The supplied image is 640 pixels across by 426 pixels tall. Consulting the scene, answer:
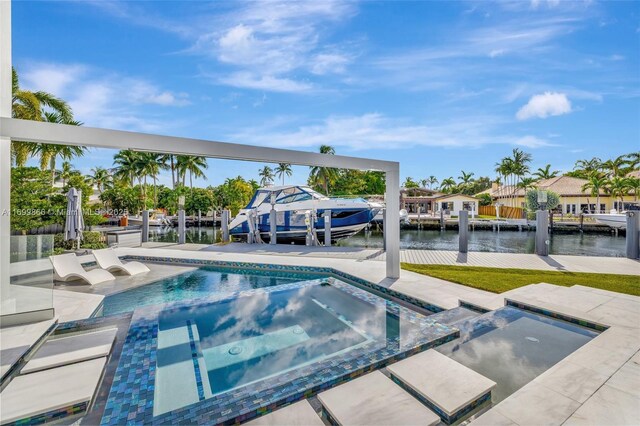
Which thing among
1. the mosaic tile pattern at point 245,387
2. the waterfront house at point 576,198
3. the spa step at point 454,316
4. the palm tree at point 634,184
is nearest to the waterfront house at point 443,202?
the waterfront house at point 576,198

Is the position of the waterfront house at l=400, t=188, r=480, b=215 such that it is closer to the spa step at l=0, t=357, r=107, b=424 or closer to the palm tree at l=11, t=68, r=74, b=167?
the palm tree at l=11, t=68, r=74, b=167

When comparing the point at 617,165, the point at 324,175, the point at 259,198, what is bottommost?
the point at 259,198

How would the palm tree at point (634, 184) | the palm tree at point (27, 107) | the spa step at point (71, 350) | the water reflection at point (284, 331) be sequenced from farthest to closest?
the palm tree at point (634, 184)
the palm tree at point (27, 107)
the water reflection at point (284, 331)
the spa step at point (71, 350)

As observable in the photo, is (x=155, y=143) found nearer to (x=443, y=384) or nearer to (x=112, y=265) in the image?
(x=443, y=384)

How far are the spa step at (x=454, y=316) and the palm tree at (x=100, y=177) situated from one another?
41.5 meters

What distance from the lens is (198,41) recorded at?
36.4 ft

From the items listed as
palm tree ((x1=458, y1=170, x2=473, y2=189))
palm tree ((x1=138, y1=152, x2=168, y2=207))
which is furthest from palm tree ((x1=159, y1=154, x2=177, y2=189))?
palm tree ((x1=458, y1=170, x2=473, y2=189))

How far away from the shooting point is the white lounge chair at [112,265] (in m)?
7.35

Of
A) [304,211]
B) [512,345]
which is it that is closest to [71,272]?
[512,345]

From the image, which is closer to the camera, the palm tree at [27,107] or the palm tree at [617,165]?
the palm tree at [27,107]

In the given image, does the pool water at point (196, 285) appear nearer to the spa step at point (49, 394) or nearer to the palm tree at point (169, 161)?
the spa step at point (49, 394)

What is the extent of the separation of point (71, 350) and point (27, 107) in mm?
11932

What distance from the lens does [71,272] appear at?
6426 mm

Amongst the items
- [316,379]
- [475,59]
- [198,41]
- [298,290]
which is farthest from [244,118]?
[316,379]
